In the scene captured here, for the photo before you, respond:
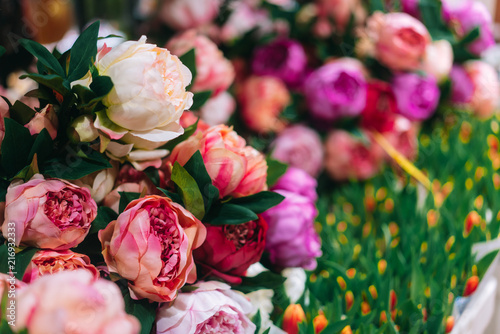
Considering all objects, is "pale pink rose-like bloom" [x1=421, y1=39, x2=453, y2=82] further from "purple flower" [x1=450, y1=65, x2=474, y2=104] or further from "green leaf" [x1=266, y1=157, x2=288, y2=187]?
"green leaf" [x1=266, y1=157, x2=288, y2=187]

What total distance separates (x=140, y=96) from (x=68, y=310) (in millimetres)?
180

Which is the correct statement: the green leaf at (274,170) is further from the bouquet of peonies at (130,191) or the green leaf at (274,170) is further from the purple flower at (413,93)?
the purple flower at (413,93)

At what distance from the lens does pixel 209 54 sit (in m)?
0.80

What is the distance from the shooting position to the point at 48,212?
0.38 meters

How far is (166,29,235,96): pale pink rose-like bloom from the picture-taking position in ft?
2.54

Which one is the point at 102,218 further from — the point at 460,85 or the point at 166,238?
the point at 460,85

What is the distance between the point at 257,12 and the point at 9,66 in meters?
0.51

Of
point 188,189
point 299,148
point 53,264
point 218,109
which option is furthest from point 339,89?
point 53,264

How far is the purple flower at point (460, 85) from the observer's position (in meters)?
1.09

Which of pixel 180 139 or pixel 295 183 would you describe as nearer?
pixel 180 139

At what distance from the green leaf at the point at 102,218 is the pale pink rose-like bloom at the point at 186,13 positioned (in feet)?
1.87

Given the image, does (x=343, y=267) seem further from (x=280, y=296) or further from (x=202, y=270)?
(x=202, y=270)

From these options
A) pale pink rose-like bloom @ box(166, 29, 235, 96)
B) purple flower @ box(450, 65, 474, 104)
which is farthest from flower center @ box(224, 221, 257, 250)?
purple flower @ box(450, 65, 474, 104)

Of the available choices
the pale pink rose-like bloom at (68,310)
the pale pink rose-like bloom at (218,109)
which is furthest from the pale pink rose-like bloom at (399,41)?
the pale pink rose-like bloom at (68,310)
